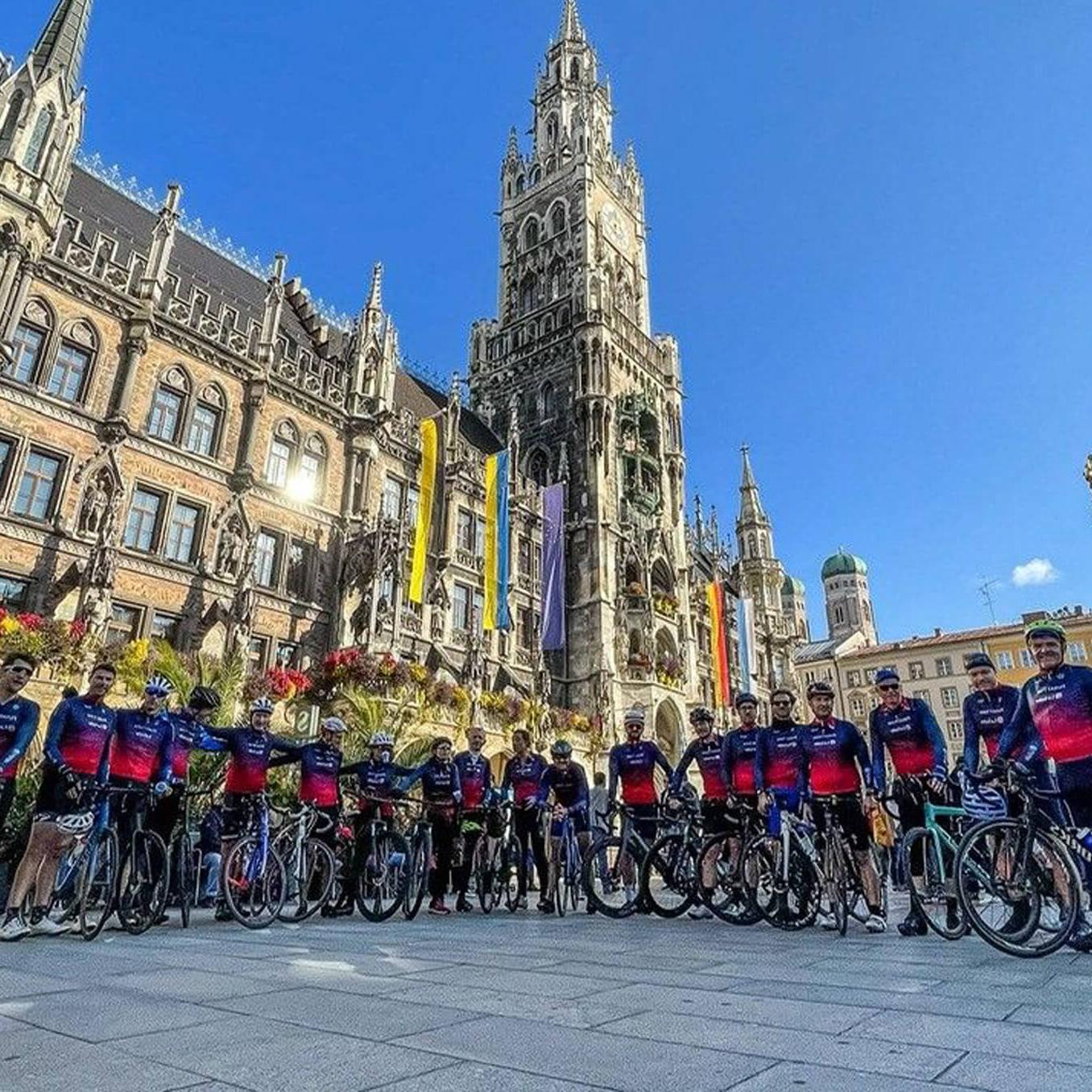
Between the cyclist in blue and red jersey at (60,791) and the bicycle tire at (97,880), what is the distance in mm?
239

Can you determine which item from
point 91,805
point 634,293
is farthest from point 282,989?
point 634,293

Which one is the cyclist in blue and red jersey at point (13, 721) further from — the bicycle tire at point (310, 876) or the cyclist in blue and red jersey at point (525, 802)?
the cyclist in blue and red jersey at point (525, 802)

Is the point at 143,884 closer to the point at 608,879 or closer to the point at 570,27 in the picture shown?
the point at 608,879

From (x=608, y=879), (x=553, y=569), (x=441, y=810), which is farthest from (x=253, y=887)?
(x=553, y=569)

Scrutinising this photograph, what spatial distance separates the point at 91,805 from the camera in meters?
7.04

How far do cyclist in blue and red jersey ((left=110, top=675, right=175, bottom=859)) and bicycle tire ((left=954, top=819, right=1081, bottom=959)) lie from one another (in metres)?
7.09

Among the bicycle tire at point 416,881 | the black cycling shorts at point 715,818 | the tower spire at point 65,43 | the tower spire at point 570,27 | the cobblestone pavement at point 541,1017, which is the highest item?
the tower spire at point 570,27

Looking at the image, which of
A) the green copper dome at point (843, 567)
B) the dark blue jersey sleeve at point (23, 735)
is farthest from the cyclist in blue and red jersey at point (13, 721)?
the green copper dome at point (843, 567)

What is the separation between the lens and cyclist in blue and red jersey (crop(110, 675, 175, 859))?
7352mm

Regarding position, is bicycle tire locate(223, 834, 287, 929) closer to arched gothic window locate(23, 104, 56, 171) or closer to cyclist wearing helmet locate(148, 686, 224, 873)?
cyclist wearing helmet locate(148, 686, 224, 873)

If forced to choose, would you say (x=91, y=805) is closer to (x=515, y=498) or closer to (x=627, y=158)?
(x=515, y=498)

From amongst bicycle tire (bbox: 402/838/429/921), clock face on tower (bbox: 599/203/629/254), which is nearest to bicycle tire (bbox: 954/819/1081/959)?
bicycle tire (bbox: 402/838/429/921)

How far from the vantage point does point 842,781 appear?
25.0 ft

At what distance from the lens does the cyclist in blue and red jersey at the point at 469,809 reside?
1038cm
